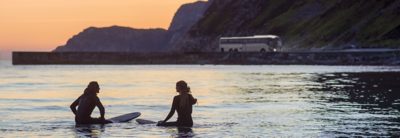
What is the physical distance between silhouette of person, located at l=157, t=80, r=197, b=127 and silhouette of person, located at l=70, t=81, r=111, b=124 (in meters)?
2.79

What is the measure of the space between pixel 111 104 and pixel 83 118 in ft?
64.4

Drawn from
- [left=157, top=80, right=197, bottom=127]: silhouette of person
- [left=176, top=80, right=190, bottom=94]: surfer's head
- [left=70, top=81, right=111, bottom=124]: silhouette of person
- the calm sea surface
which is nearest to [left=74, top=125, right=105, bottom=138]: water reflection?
the calm sea surface

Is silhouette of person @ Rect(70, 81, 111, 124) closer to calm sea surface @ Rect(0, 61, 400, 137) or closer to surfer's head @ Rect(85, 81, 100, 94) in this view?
surfer's head @ Rect(85, 81, 100, 94)

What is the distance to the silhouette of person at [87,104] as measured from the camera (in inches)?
1261

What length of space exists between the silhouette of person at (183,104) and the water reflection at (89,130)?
2629 millimetres

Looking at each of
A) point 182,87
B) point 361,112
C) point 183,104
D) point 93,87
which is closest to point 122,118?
point 93,87

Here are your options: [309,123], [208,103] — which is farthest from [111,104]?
[309,123]

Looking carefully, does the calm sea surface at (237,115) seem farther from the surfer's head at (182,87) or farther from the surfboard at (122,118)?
the surfer's head at (182,87)

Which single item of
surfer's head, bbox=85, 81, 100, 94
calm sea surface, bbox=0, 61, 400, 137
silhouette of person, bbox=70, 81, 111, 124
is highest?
surfer's head, bbox=85, 81, 100, 94

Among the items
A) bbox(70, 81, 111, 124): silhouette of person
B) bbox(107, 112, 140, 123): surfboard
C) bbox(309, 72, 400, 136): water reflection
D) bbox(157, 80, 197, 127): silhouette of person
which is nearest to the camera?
bbox(157, 80, 197, 127): silhouette of person

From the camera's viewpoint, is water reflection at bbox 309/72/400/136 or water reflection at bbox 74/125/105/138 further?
water reflection at bbox 309/72/400/136

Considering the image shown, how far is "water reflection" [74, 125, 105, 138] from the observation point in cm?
3097

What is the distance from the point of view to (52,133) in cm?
3244

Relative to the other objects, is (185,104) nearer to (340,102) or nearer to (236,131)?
(236,131)
